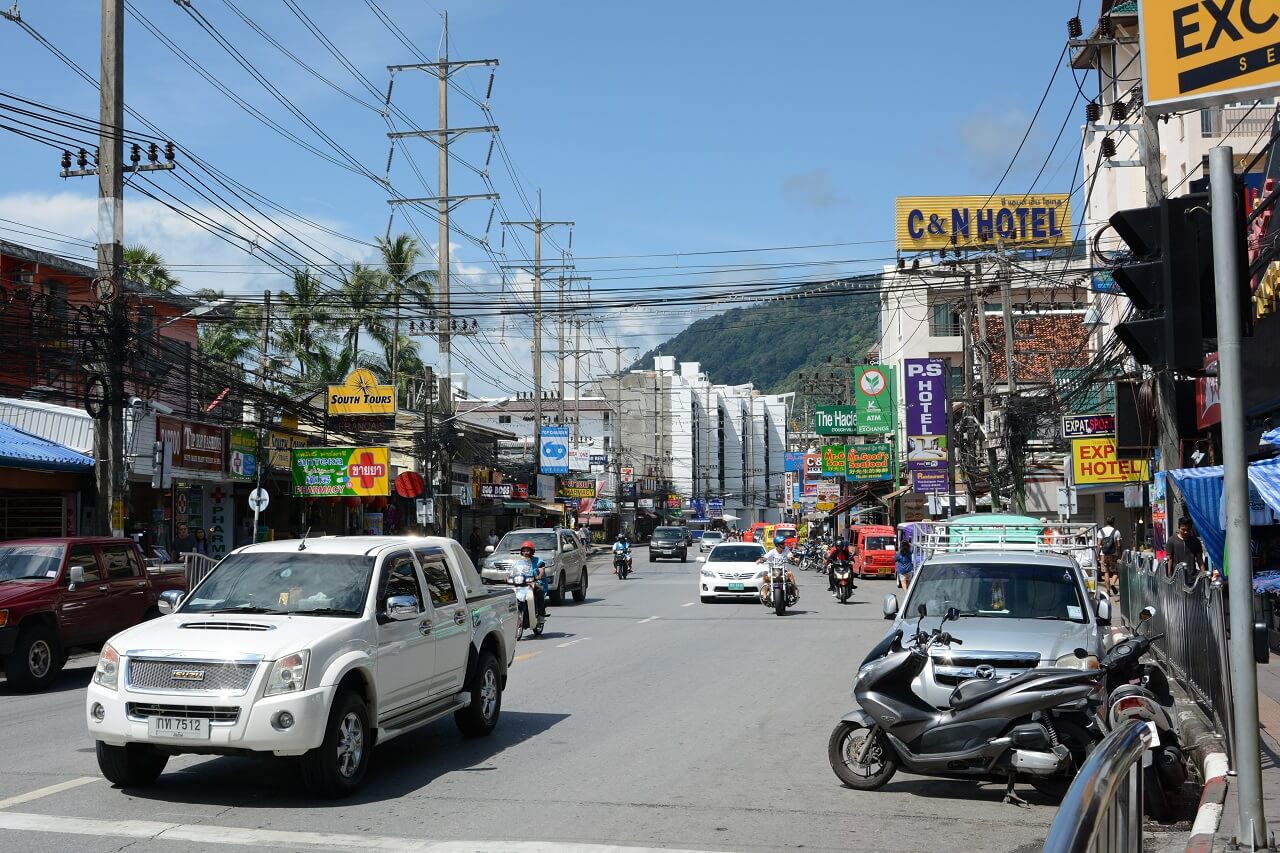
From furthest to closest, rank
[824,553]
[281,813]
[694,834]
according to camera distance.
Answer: [824,553], [281,813], [694,834]

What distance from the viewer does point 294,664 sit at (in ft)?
28.3

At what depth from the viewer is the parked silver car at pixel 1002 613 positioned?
10180 mm

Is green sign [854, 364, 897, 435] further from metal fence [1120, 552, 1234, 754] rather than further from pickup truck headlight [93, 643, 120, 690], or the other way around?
pickup truck headlight [93, 643, 120, 690]

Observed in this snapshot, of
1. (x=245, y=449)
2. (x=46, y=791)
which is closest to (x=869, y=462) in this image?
(x=245, y=449)

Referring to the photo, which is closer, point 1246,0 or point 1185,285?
point 1185,285

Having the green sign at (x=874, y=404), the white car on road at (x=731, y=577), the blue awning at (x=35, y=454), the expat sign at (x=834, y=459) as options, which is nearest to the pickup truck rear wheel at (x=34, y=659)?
the blue awning at (x=35, y=454)

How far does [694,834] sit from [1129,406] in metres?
21.3

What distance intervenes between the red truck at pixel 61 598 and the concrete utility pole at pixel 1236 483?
1374 centimetres

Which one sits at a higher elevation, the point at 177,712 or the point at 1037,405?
the point at 1037,405

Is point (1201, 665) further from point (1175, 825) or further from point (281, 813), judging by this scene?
point (281, 813)

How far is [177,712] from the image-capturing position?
8.55m

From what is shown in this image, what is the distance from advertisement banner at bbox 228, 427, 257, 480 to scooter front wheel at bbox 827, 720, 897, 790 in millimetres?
27484

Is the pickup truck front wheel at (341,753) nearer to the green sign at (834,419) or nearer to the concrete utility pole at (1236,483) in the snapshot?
the concrete utility pole at (1236,483)

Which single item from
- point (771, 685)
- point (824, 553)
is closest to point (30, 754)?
point (771, 685)
